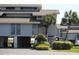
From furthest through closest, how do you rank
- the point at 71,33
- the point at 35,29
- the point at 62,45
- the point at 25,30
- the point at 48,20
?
1. the point at 71,33
2. the point at 48,20
3. the point at 35,29
4. the point at 25,30
5. the point at 62,45

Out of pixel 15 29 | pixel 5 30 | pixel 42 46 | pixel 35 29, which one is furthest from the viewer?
pixel 35 29

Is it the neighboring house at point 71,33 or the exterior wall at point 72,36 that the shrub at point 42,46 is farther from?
the exterior wall at point 72,36

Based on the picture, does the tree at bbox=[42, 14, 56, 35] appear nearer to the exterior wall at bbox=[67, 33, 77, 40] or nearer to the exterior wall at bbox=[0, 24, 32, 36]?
the exterior wall at bbox=[0, 24, 32, 36]

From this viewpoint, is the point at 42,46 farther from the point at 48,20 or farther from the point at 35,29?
the point at 48,20

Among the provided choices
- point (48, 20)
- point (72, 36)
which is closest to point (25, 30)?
point (48, 20)

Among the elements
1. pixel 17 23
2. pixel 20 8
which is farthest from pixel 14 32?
pixel 20 8

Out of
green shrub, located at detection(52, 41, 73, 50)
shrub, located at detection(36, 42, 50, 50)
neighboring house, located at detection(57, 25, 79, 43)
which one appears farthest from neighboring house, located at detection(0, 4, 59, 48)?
green shrub, located at detection(52, 41, 73, 50)

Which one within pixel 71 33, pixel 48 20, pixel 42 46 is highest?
pixel 48 20

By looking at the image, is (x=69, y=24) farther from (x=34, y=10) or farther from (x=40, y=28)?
(x=40, y=28)

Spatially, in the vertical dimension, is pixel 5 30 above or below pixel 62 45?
above

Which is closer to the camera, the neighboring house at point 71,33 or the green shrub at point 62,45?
the green shrub at point 62,45

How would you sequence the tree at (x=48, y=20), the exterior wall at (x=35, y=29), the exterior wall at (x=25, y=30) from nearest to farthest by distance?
the exterior wall at (x=25, y=30) < the exterior wall at (x=35, y=29) < the tree at (x=48, y=20)

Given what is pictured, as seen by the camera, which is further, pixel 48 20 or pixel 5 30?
pixel 48 20

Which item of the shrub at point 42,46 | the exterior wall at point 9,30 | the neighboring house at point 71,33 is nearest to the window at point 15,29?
the exterior wall at point 9,30
